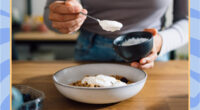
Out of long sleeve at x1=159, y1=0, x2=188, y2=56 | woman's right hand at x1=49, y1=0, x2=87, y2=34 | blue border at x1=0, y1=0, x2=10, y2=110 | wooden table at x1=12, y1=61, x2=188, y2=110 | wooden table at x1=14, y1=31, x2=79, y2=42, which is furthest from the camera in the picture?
wooden table at x1=14, y1=31, x2=79, y2=42

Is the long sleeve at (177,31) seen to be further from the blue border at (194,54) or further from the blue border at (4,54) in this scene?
the blue border at (4,54)

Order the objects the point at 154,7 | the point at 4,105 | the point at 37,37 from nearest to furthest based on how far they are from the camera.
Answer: the point at 4,105
the point at 154,7
the point at 37,37

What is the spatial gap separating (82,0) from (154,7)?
35 centimetres

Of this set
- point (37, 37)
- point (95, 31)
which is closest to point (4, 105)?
point (95, 31)

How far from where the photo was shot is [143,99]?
793mm

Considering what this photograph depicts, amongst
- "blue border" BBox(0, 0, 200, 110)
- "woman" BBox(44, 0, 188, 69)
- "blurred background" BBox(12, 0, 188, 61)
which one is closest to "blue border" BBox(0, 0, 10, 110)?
"blue border" BBox(0, 0, 200, 110)

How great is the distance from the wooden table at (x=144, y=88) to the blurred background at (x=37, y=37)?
5.35ft

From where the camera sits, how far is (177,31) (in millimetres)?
1222

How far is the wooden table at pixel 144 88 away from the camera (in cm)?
74

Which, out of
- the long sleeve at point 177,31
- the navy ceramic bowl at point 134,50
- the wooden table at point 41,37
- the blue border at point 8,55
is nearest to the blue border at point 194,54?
the blue border at point 8,55

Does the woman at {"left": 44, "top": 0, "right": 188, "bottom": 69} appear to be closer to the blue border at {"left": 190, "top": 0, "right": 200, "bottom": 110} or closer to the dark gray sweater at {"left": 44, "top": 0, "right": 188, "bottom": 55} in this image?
the dark gray sweater at {"left": 44, "top": 0, "right": 188, "bottom": 55}

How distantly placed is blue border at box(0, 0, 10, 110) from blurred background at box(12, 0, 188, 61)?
2240 mm

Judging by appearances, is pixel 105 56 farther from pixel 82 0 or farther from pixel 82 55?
pixel 82 0

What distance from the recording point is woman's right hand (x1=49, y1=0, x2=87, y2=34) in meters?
0.87
